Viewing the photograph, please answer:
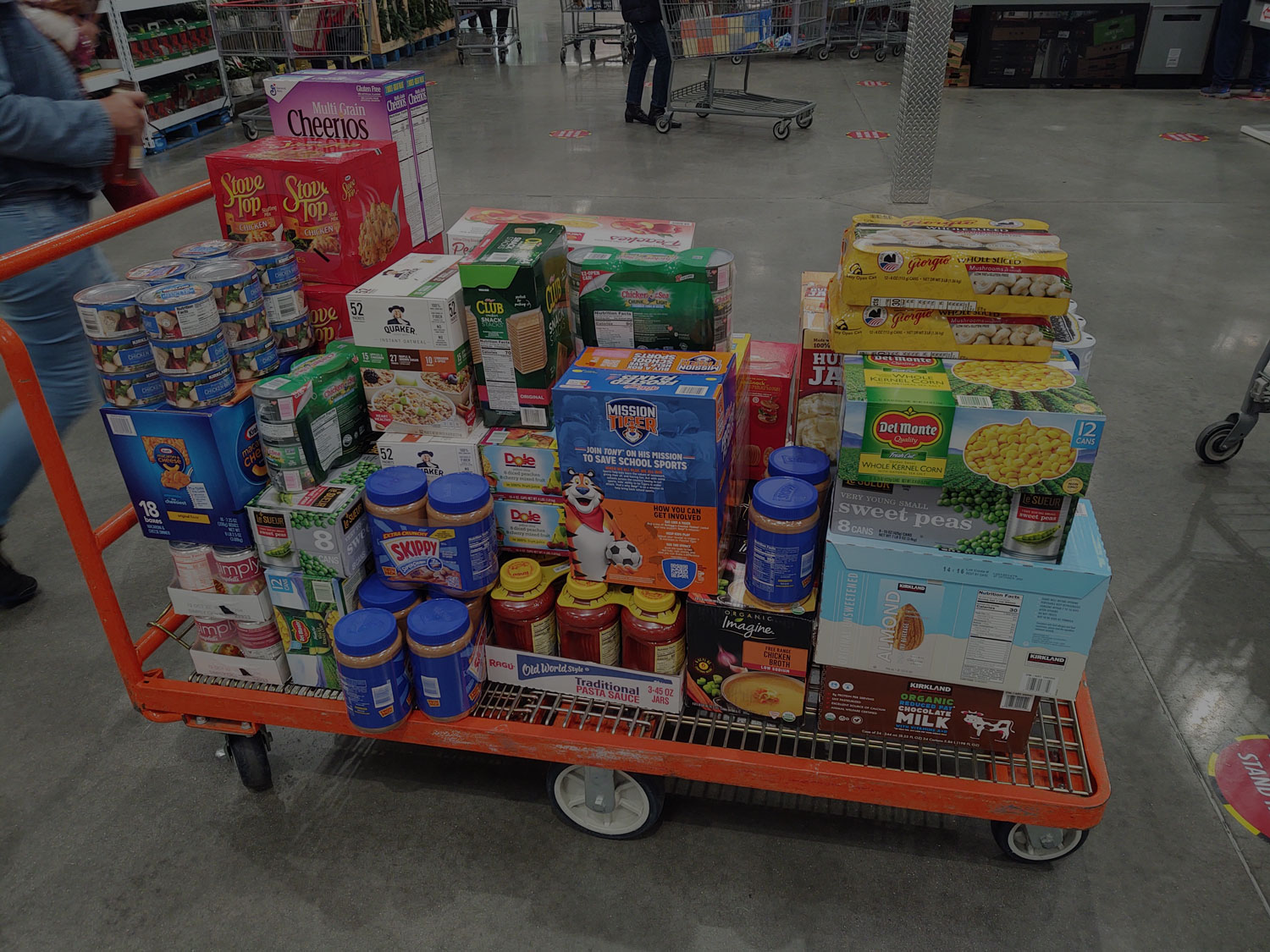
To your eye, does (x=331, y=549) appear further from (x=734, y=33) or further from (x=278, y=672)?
(x=734, y=33)

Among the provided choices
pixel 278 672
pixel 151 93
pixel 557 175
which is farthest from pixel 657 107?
pixel 278 672

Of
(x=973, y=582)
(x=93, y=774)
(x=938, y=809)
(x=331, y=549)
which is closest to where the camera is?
(x=973, y=582)

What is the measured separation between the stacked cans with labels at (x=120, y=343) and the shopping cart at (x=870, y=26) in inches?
411

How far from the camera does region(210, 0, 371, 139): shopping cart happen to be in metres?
7.76

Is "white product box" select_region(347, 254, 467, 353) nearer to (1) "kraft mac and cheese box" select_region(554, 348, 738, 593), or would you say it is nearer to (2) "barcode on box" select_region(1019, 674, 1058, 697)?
(1) "kraft mac and cheese box" select_region(554, 348, 738, 593)

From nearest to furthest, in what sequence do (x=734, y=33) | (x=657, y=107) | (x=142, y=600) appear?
1. (x=142, y=600)
2. (x=734, y=33)
3. (x=657, y=107)

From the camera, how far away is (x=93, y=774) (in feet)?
7.34

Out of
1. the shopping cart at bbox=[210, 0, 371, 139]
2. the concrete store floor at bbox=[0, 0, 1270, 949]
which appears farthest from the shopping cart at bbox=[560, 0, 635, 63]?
the concrete store floor at bbox=[0, 0, 1270, 949]

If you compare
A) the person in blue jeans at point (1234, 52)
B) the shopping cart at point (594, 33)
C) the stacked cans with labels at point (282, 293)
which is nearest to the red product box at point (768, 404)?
the stacked cans with labels at point (282, 293)

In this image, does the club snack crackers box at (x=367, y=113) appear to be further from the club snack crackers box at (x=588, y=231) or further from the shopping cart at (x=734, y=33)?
the shopping cart at (x=734, y=33)

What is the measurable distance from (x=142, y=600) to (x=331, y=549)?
1.38 m

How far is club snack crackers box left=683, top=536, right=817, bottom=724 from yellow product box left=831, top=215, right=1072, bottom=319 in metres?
0.59

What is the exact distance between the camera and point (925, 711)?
1.80 m

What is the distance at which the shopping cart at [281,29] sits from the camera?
7758 millimetres
